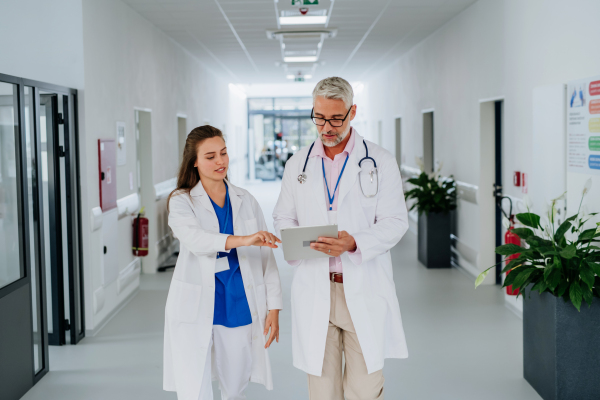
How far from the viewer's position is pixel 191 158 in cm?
269

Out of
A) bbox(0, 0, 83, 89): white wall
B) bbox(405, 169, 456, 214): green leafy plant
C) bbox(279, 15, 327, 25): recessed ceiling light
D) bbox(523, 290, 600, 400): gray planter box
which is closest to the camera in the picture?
bbox(523, 290, 600, 400): gray planter box

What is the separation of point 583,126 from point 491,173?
2626 millimetres

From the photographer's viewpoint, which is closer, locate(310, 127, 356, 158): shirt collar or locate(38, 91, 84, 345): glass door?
locate(310, 127, 356, 158): shirt collar

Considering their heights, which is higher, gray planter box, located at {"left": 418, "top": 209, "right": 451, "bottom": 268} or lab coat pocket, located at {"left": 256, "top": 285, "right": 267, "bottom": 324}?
lab coat pocket, located at {"left": 256, "top": 285, "right": 267, "bottom": 324}

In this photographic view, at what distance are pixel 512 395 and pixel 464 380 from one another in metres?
0.35

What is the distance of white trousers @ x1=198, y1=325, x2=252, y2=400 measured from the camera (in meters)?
2.67

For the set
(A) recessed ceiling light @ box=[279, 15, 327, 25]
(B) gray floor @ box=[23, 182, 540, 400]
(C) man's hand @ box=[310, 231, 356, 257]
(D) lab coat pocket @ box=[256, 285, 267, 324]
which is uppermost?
(A) recessed ceiling light @ box=[279, 15, 327, 25]

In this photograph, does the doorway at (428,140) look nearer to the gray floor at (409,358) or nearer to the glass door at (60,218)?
the gray floor at (409,358)

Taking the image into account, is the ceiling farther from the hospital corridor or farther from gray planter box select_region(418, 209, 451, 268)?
gray planter box select_region(418, 209, 451, 268)

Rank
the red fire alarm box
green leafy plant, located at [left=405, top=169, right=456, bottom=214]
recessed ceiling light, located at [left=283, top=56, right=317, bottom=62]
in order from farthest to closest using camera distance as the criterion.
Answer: recessed ceiling light, located at [left=283, top=56, right=317, bottom=62]
green leafy plant, located at [left=405, top=169, right=456, bottom=214]
the red fire alarm box

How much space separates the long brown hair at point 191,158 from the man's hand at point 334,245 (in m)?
A: 0.70

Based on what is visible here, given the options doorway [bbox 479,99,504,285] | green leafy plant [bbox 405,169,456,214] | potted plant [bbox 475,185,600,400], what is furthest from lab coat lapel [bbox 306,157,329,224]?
green leafy plant [bbox 405,169,456,214]

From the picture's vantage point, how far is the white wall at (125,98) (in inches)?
201

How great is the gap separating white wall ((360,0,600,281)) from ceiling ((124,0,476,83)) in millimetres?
433
